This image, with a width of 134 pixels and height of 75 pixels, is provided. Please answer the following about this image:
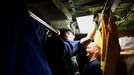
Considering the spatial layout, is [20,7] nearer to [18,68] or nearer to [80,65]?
[18,68]

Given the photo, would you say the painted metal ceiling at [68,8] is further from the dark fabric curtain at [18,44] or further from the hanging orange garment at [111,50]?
the dark fabric curtain at [18,44]

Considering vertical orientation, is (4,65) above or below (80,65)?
above

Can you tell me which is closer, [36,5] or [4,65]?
[4,65]

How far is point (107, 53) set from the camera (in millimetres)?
2299

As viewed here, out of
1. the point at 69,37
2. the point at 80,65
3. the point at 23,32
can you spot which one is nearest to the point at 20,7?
the point at 23,32

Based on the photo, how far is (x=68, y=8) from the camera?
2967 millimetres

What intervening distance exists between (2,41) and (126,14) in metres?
3.05

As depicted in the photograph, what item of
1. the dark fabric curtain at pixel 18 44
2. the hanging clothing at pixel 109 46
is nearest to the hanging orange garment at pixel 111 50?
the hanging clothing at pixel 109 46

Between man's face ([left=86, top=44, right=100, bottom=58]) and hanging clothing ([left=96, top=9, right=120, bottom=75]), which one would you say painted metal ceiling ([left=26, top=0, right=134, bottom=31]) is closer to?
hanging clothing ([left=96, top=9, right=120, bottom=75])

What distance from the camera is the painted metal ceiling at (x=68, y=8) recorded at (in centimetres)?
184

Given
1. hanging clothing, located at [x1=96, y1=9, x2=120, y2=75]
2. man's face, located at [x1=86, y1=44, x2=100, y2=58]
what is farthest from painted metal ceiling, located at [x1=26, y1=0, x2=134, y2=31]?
man's face, located at [x1=86, y1=44, x2=100, y2=58]

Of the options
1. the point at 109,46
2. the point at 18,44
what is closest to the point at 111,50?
the point at 109,46

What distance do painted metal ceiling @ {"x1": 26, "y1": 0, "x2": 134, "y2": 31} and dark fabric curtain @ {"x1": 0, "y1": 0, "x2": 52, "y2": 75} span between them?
605 mm

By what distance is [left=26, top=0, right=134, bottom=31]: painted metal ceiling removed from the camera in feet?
6.04
